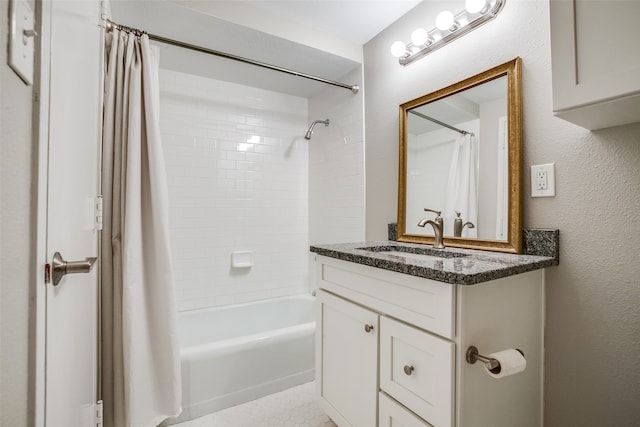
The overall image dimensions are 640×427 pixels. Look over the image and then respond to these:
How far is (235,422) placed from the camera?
1.54 m

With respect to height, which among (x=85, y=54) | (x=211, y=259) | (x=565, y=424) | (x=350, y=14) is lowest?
(x=565, y=424)

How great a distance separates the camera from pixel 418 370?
0.95 m

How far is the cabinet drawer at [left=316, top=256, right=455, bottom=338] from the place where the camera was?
2.85 ft

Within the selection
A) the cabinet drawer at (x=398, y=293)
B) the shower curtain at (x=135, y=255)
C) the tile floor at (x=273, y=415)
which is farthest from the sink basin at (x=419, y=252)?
the shower curtain at (x=135, y=255)

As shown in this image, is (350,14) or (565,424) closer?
(565,424)

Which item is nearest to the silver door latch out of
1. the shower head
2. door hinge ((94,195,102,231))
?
door hinge ((94,195,102,231))

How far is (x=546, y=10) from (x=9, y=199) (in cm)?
171

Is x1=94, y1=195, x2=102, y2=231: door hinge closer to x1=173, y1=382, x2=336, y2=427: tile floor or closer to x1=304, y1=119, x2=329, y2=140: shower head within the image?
x1=173, y1=382, x2=336, y2=427: tile floor

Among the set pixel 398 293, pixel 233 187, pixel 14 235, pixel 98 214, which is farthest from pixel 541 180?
pixel 233 187

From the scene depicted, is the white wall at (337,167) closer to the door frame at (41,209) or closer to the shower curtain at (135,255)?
the shower curtain at (135,255)

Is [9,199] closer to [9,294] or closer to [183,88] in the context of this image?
[9,294]

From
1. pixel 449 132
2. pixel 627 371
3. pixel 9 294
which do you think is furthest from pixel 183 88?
pixel 627 371

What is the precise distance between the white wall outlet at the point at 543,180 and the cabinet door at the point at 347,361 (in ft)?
2.63

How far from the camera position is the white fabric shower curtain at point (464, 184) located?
1.41 meters
